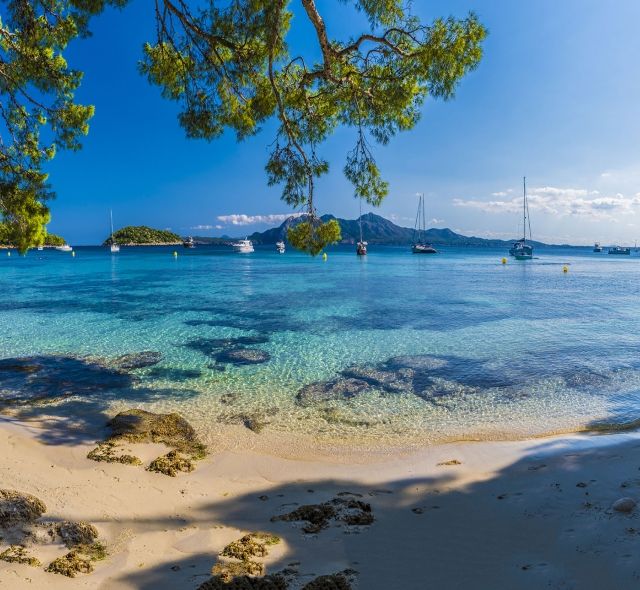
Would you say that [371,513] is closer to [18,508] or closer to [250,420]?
[18,508]

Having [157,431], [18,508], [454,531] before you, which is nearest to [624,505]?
[454,531]

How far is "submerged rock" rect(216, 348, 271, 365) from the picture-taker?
12555mm

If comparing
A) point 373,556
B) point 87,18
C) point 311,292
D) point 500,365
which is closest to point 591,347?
point 500,365

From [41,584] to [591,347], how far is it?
16.0 metres

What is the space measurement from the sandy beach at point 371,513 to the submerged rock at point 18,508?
0.35 feet

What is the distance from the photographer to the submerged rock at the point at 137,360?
1198 cm

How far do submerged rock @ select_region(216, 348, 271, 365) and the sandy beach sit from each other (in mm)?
5734

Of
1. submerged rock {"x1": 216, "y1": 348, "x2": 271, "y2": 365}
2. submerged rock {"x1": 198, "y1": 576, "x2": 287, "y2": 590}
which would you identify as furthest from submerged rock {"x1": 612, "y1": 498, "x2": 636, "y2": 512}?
submerged rock {"x1": 216, "y1": 348, "x2": 271, "y2": 365}

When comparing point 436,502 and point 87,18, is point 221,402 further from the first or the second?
point 87,18

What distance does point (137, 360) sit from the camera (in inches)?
497

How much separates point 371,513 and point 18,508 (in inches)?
145

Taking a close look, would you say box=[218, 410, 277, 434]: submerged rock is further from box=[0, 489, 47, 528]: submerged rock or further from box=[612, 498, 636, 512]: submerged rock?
box=[612, 498, 636, 512]: submerged rock

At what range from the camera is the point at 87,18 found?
341 inches

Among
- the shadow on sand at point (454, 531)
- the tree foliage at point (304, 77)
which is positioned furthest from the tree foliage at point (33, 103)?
the shadow on sand at point (454, 531)
